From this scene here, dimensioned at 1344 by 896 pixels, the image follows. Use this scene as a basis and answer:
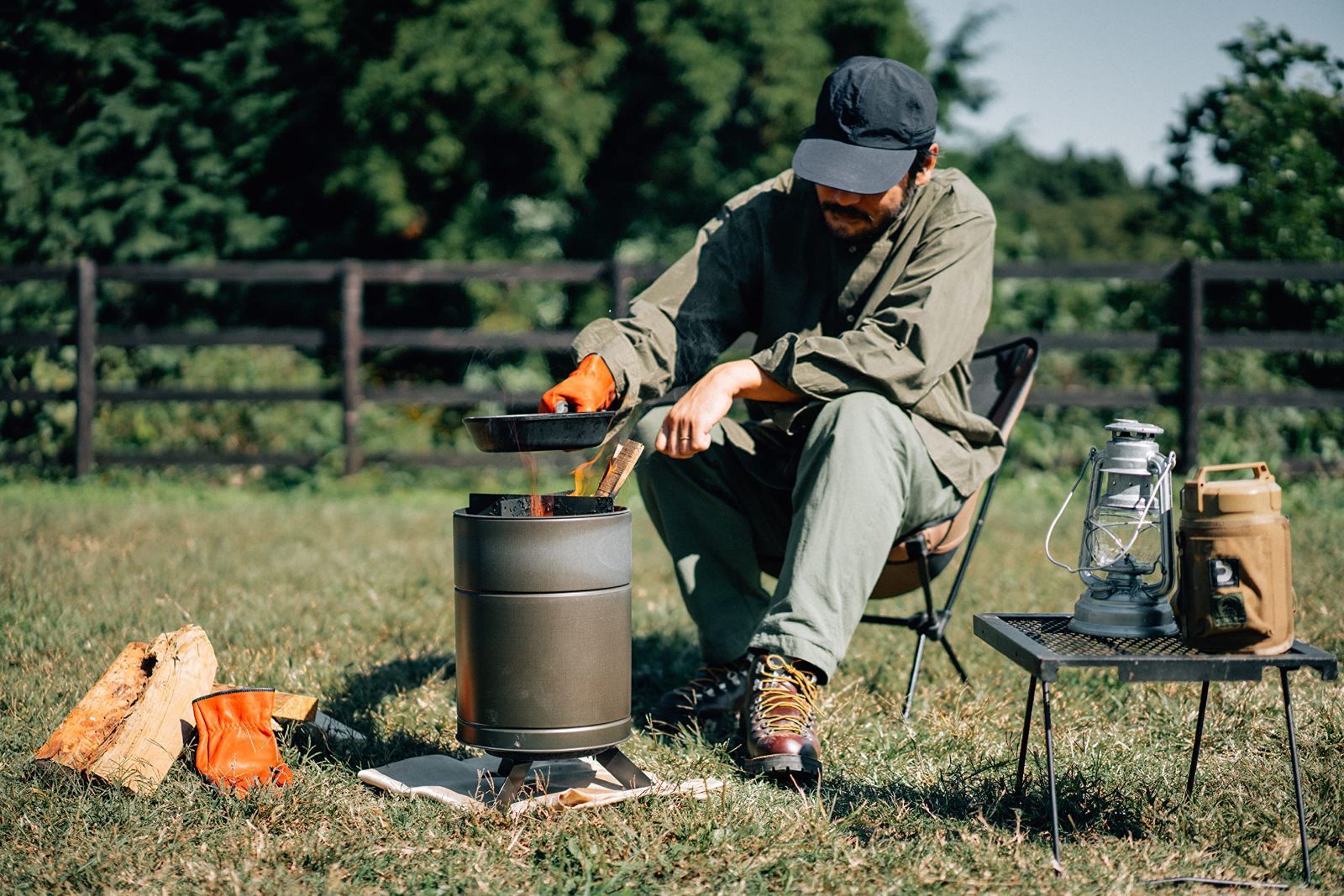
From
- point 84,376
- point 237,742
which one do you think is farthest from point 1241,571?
point 84,376

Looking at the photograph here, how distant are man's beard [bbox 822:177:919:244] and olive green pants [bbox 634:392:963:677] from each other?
463 millimetres

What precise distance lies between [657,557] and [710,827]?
3.25 meters

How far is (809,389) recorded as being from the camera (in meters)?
2.73

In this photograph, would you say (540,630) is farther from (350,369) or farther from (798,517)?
(350,369)

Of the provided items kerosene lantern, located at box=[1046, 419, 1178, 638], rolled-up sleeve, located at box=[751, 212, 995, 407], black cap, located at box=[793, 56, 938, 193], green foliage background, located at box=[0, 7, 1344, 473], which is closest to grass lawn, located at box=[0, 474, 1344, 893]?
kerosene lantern, located at box=[1046, 419, 1178, 638]

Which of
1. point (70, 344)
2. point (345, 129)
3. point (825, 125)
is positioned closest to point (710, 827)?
point (825, 125)

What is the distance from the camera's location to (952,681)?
3.47 meters

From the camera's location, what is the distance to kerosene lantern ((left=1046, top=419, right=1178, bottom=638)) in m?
2.25

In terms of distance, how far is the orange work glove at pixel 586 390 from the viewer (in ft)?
8.72

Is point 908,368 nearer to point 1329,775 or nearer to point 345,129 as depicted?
point 1329,775

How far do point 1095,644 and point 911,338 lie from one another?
0.85m

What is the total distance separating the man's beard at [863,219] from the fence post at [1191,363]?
5207mm

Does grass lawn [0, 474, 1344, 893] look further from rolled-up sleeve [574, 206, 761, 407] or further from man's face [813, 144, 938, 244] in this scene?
man's face [813, 144, 938, 244]

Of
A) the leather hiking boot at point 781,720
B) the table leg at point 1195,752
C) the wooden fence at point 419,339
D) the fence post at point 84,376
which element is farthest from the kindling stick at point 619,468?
the fence post at point 84,376
